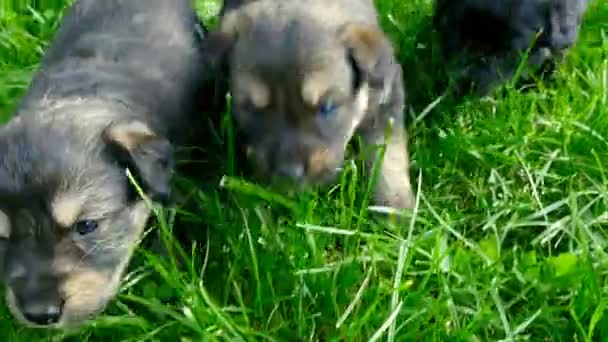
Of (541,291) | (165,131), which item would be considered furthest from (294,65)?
(541,291)

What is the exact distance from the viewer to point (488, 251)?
11.4ft

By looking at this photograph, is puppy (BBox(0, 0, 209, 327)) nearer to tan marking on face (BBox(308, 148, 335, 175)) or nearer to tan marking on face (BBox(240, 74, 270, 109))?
tan marking on face (BBox(240, 74, 270, 109))

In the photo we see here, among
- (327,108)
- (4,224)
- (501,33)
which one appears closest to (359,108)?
(327,108)

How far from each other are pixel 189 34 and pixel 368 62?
99 cm

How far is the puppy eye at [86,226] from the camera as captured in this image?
310 centimetres

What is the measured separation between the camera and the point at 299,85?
3.36m

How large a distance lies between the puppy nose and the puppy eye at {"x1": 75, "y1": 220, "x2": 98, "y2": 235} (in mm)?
666

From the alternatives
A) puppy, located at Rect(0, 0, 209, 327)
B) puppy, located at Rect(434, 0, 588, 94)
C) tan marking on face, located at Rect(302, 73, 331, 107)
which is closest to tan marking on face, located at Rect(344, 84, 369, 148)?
A: tan marking on face, located at Rect(302, 73, 331, 107)

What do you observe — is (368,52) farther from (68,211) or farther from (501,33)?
(68,211)

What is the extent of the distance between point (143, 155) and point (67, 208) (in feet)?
1.09

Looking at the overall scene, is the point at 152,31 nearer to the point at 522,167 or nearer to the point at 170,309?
the point at 170,309

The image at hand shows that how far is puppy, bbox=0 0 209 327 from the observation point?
2.98 metres

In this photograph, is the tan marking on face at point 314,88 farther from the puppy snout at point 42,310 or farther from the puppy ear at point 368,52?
the puppy snout at point 42,310

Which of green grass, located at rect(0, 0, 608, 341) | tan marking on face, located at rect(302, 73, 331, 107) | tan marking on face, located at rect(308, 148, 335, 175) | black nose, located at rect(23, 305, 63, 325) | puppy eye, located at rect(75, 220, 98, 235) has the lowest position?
green grass, located at rect(0, 0, 608, 341)
